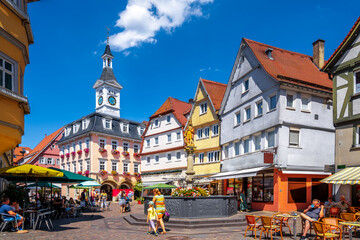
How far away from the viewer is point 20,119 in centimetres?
1428

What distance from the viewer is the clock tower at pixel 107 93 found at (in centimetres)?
6266

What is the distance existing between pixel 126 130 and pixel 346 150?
41618 mm

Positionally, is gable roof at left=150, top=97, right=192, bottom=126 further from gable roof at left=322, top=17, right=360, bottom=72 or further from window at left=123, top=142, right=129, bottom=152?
gable roof at left=322, top=17, right=360, bottom=72

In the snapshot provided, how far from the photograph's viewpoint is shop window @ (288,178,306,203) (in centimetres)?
2384

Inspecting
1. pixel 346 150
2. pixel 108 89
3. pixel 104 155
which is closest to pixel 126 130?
pixel 104 155

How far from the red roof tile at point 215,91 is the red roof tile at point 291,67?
7.78 m

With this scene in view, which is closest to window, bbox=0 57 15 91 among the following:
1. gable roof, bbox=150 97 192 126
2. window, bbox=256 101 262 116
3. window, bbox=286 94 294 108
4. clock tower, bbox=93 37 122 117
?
window, bbox=286 94 294 108

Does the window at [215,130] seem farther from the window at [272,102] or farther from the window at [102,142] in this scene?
the window at [102,142]

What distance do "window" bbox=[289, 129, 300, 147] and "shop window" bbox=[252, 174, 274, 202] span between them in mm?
2762

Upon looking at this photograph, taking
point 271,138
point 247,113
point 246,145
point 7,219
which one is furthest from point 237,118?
point 7,219

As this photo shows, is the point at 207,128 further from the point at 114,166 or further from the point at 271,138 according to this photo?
Result: the point at 114,166

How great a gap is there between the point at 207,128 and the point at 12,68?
77.6 ft

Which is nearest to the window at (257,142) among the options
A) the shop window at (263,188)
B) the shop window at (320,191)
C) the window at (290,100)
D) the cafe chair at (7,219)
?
the shop window at (263,188)

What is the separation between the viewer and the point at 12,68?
1412cm
